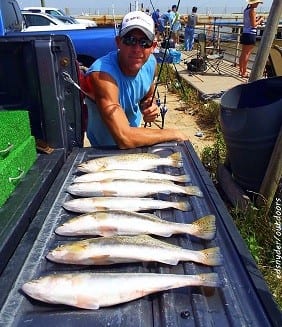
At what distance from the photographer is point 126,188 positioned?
100 inches

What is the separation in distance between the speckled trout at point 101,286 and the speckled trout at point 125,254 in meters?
0.12

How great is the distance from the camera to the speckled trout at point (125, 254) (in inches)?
71.3

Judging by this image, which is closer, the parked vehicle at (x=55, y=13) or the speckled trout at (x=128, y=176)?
the speckled trout at (x=128, y=176)

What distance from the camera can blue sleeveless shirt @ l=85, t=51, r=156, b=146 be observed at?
3533 millimetres

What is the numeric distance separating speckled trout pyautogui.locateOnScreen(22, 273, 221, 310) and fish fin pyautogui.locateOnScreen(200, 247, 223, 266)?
0.09m

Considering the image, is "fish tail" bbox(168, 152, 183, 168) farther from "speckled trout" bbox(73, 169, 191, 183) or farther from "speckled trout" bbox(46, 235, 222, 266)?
"speckled trout" bbox(46, 235, 222, 266)

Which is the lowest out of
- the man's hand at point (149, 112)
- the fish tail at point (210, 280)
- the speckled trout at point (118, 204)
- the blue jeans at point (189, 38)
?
the blue jeans at point (189, 38)

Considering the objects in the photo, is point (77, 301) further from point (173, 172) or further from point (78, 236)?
point (173, 172)

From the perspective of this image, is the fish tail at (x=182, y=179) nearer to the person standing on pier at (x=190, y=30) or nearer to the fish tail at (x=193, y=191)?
the fish tail at (x=193, y=191)

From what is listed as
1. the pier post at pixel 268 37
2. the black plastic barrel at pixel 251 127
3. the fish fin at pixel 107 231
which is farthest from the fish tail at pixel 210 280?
the pier post at pixel 268 37

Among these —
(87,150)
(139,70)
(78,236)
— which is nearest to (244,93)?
(139,70)

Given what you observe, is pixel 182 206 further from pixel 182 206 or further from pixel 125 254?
A: pixel 125 254

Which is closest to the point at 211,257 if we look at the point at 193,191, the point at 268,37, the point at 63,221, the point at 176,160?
the point at 193,191

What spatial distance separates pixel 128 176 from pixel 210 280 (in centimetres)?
119
